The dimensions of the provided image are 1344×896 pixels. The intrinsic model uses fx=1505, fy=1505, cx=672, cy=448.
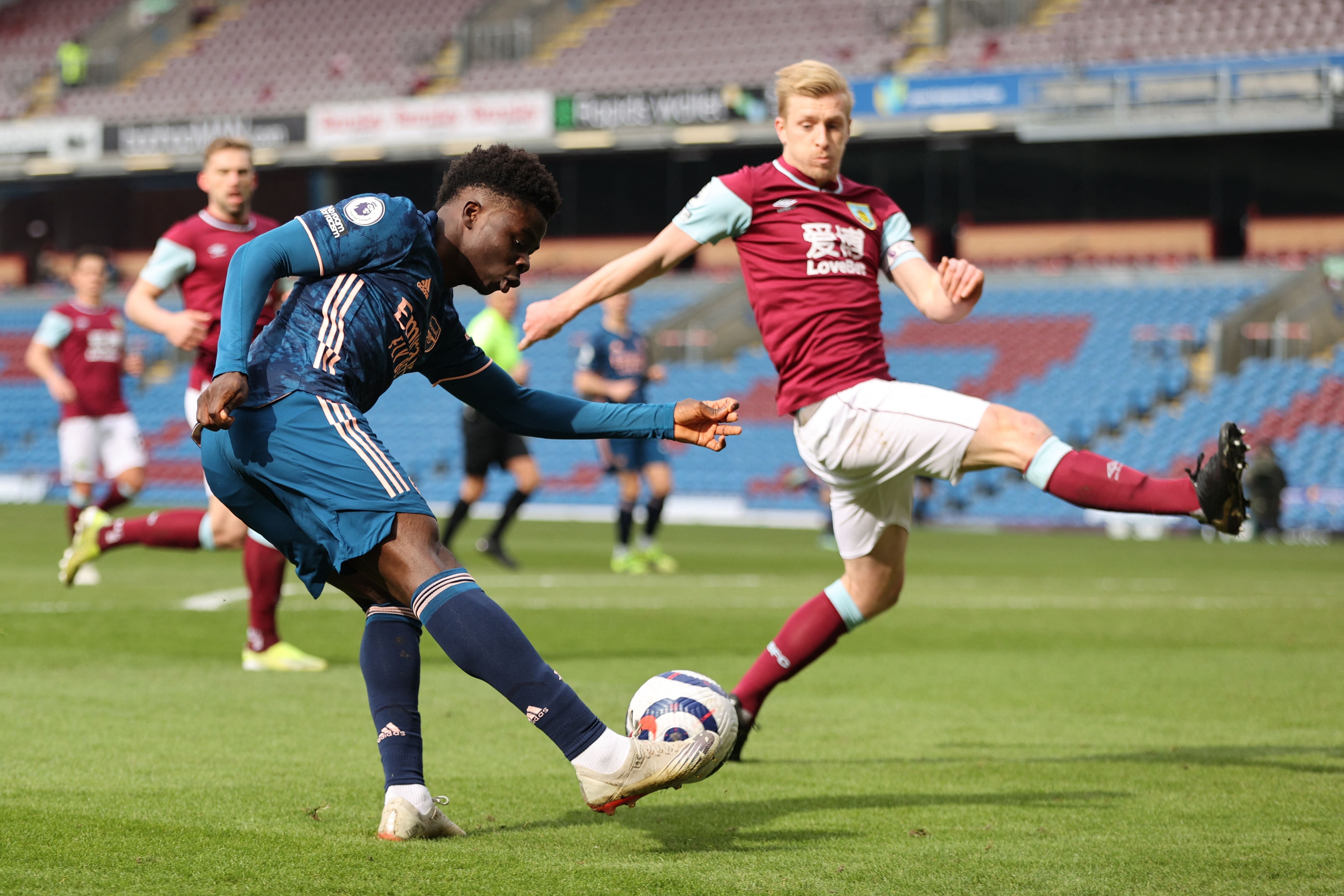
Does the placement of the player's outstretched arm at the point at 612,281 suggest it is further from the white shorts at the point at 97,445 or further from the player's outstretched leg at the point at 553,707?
the white shorts at the point at 97,445

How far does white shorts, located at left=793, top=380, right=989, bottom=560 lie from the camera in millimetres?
4926

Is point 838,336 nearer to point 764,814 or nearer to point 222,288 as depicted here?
point 764,814

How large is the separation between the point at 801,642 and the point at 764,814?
1066 mm

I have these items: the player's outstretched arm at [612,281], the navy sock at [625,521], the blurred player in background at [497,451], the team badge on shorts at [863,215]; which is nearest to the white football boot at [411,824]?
the player's outstretched arm at [612,281]

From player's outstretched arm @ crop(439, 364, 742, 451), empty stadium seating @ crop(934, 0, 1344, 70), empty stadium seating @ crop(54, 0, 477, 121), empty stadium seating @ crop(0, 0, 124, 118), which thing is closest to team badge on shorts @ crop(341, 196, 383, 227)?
player's outstretched arm @ crop(439, 364, 742, 451)

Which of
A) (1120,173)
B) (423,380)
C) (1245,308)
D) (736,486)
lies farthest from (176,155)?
(1245,308)

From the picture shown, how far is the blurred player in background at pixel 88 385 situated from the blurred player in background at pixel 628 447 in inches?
159

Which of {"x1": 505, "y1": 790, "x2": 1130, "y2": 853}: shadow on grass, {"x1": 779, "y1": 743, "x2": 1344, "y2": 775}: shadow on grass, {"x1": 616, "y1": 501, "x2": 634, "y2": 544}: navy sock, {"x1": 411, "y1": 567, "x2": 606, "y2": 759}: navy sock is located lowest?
{"x1": 616, "y1": 501, "x2": 634, "y2": 544}: navy sock

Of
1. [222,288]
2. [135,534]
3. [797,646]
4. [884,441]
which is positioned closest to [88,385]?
[135,534]

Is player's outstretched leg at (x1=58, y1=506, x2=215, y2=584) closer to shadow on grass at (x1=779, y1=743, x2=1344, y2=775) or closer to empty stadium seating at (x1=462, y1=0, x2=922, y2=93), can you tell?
shadow on grass at (x1=779, y1=743, x2=1344, y2=775)

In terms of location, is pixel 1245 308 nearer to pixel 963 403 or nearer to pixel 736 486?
pixel 736 486

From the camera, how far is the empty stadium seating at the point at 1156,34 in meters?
29.9

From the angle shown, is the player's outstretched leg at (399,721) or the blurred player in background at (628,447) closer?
the player's outstretched leg at (399,721)

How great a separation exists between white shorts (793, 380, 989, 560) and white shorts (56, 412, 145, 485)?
29.0 ft
